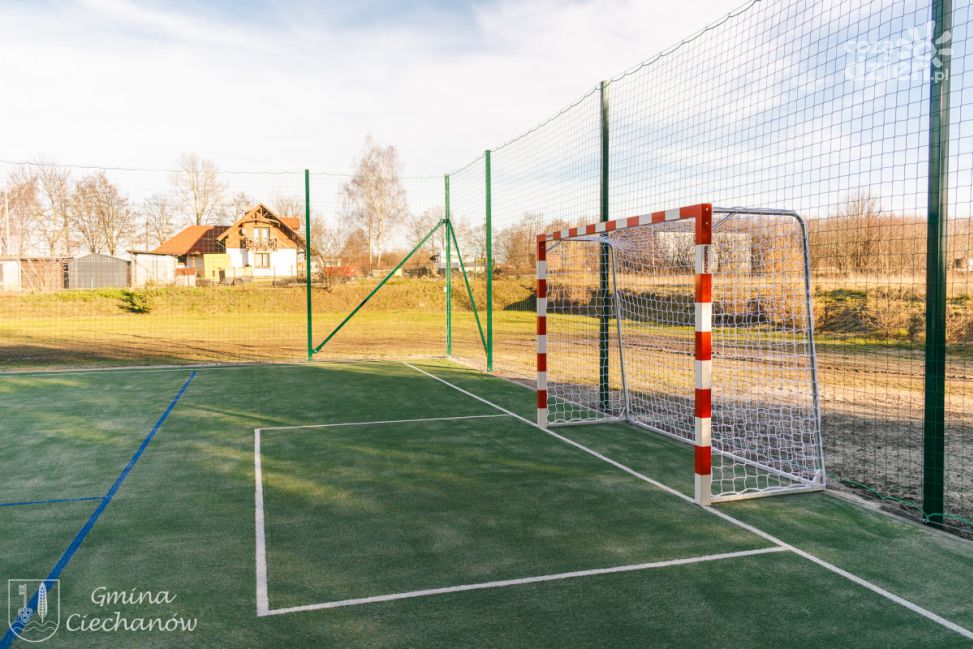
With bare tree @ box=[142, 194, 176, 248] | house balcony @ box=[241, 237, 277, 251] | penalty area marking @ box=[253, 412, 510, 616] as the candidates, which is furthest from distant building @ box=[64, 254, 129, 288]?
penalty area marking @ box=[253, 412, 510, 616]

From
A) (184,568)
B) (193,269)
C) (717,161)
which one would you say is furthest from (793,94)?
(193,269)

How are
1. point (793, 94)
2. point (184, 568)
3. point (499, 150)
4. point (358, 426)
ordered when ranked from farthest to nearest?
point (499, 150), point (358, 426), point (793, 94), point (184, 568)

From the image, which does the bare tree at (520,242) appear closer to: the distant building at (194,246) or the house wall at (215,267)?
the distant building at (194,246)

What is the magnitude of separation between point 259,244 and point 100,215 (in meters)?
5.41

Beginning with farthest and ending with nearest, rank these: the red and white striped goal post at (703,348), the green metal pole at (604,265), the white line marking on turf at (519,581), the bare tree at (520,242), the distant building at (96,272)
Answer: the distant building at (96,272) < the bare tree at (520,242) < the green metal pole at (604,265) < the red and white striped goal post at (703,348) < the white line marking on turf at (519,581)

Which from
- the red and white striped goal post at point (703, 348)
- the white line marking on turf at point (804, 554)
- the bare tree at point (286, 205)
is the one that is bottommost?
the white line marking on turf at point (804, 554)

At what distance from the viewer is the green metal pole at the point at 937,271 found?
3812 mm

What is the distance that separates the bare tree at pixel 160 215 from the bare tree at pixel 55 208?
6.10 ft

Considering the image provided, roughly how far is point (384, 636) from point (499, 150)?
899 centimetres

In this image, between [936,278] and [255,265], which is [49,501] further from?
[255,265]

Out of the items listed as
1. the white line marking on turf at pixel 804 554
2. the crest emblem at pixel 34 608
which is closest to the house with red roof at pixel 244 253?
the white line marking on turf at pixel 804 554

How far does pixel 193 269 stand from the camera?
81.5ft

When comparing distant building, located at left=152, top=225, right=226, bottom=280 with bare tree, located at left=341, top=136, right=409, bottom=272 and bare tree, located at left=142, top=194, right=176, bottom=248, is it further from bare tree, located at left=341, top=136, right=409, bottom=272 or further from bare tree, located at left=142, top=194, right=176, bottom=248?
bare tree, located at left=341, top=136, right=409, bottom=272

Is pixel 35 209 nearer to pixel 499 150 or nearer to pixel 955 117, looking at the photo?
pixel 499 150
